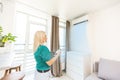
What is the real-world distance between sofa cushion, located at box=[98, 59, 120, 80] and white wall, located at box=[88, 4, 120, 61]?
0.35 meters

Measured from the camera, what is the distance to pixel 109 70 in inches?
89.5

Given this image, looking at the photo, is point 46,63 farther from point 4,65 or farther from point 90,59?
point 90,59

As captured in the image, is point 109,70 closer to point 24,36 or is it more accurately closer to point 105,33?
point 105,33

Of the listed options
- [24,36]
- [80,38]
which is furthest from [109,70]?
[24,36]

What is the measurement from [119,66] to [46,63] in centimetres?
166

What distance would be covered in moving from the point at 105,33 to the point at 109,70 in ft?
3.53

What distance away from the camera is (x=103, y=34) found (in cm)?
288

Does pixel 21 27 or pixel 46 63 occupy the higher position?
pixel 21 27

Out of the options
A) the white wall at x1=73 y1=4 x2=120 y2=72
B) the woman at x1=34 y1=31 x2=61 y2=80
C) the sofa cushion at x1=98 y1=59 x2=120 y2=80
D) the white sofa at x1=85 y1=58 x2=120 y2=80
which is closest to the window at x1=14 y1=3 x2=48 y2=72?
the woman at x1=34 y1=31 x2=61 y2=80

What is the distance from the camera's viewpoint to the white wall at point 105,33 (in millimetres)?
Result: 2562

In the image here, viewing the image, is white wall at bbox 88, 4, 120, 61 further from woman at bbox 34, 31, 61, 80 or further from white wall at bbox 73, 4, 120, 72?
woman at bbox 34, 31, 61, 80

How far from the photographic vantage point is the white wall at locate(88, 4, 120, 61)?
2.56m

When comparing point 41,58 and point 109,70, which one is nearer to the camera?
point 41,58

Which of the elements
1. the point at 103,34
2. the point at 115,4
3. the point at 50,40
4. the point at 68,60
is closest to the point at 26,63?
the point at 50,40
